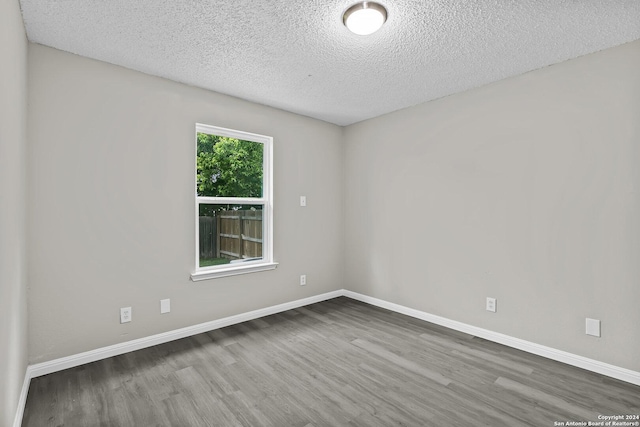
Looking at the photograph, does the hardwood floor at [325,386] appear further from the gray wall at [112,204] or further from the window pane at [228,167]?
the window pane at [228,167]

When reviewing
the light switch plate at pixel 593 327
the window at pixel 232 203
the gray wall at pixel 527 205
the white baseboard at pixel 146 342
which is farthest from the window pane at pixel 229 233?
the light switch plate at pixel 593 327

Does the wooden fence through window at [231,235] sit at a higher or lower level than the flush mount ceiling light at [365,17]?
lower

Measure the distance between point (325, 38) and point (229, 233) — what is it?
2141 millimetres

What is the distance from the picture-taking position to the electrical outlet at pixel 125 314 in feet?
8.77

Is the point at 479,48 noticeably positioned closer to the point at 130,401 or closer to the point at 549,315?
the point at 549,315

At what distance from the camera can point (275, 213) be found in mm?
3756

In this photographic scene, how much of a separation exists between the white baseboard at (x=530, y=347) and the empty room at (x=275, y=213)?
0.01m

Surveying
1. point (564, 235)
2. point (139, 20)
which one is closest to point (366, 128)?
point (564, 235)

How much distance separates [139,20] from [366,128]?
2.73 meters

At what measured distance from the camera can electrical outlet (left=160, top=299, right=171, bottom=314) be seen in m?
2.89

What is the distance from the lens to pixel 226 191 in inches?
135

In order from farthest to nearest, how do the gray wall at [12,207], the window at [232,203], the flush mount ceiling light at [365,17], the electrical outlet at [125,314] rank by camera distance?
the window at [232,203], the electrical outlet at [125,314], the flush mount ceiling light at [365,17], the gray wall at [12,207]

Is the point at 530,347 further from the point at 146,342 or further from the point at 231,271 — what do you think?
the point at 146,342

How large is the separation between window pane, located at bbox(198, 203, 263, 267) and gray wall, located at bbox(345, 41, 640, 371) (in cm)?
152
